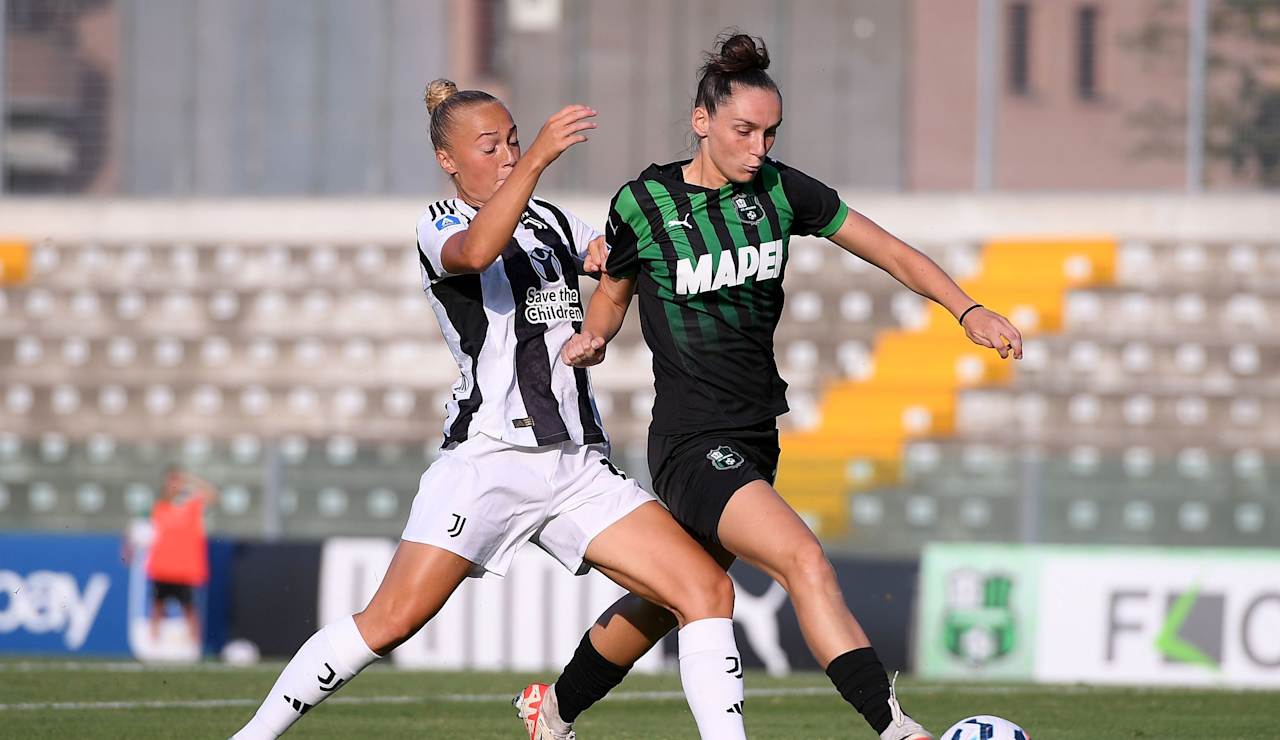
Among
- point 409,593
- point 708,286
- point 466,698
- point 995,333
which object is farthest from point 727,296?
point 466,698

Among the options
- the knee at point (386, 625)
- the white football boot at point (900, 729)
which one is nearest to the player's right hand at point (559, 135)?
the knee at point (386, 625)

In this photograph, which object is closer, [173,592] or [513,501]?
[513,501]

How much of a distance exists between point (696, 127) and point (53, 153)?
14.5 metres

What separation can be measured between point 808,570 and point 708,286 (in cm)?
83

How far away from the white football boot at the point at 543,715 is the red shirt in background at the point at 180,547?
25.8ft

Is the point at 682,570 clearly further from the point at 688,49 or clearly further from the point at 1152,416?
the point at 688,49

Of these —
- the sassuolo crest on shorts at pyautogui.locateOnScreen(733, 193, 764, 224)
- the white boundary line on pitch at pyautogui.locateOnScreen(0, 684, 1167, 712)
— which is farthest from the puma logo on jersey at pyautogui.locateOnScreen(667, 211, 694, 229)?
the white boundary line on pitch at pyautogui.locateOnScreen(0, 684, 1167, 712)

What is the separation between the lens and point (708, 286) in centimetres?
496

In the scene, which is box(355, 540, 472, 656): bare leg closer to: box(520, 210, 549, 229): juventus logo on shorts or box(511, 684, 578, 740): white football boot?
box(511, 684, 578, 740): white football boot

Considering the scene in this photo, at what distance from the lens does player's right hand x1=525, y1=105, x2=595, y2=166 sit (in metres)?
4.53

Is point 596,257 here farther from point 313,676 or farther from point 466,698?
point 466,698

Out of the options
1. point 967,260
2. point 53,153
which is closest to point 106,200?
point 53,153

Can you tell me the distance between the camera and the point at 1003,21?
54.9 ft

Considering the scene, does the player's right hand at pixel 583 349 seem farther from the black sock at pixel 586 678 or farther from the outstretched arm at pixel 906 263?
the black sock at pixel 586 678
